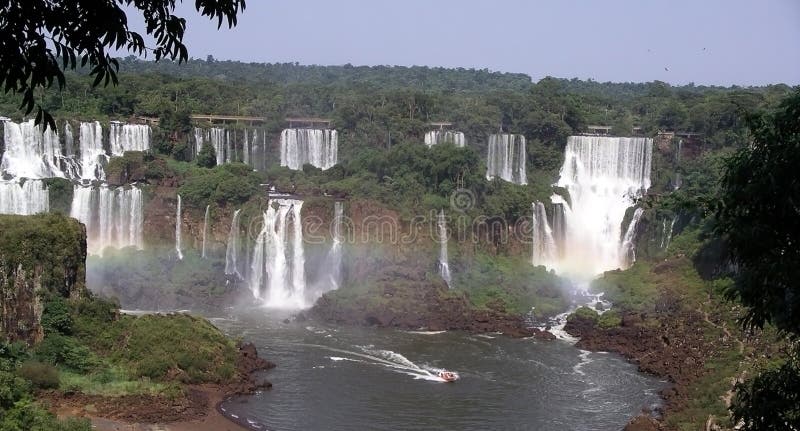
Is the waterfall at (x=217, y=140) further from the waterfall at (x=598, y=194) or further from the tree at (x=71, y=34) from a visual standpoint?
the tree at (x=71, y=34)

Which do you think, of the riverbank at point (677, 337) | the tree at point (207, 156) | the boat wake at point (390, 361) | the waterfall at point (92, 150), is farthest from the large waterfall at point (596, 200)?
the waterfall at point (92, 150)

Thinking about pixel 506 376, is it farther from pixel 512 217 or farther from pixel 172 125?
pixel 172 125

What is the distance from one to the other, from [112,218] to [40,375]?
1905 centimetres

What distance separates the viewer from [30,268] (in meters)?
27.8

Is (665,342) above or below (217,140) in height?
below

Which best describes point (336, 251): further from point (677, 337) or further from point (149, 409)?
point (149, 409)

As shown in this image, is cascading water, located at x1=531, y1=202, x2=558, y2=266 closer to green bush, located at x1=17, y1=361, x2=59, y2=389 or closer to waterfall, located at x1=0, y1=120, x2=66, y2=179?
waterfall, located at x1=0, y1=120, x2=66, y2=179

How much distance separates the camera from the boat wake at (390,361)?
99.1ft

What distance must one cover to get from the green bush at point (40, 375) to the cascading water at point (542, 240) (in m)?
25.5

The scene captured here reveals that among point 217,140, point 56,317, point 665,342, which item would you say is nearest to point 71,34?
point 56,317

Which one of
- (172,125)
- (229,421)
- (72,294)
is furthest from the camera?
(172,125)

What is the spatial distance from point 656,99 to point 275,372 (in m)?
42.9

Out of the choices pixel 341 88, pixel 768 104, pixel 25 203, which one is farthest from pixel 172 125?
pixel 768 104

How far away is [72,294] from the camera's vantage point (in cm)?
2941
